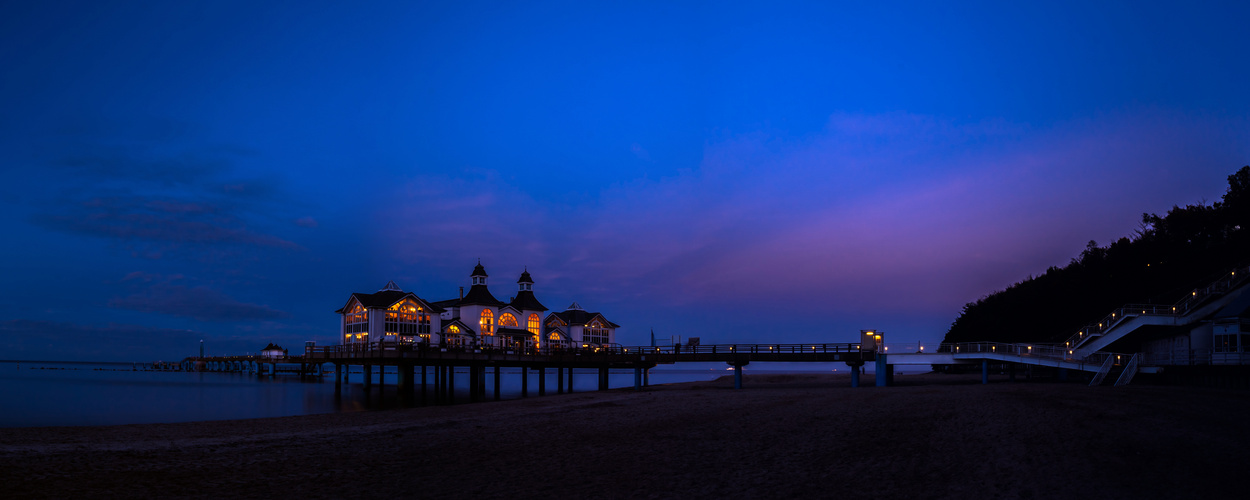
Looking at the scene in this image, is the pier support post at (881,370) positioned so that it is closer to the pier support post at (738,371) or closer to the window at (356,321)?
the pier support post at (738,371)

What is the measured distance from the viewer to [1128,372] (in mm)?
29422

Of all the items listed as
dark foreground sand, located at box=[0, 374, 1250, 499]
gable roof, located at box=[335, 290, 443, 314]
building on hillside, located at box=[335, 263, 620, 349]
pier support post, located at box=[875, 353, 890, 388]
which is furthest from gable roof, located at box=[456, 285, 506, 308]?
dark foreground sand, located at box=[0, 374, 1250, 499]

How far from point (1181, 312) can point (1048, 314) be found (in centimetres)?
2933

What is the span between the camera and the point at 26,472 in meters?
14.0

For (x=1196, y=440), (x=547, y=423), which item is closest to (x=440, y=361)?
(x=547, y=423)

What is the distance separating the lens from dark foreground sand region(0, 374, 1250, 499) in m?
11.9

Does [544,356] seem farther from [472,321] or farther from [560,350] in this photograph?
[472,321]

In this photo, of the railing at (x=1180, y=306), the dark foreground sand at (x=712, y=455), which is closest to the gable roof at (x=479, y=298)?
the dark foreground sand at (x=712, y=455)

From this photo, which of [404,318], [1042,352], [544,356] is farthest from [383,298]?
[1042,352]

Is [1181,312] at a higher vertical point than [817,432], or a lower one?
higher

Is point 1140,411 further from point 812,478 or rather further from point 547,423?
point 547,423

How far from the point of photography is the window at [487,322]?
59.3 meters

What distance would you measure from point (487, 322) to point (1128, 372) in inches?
1729

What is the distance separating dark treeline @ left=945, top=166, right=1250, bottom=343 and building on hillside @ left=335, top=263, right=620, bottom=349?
37.7 m
